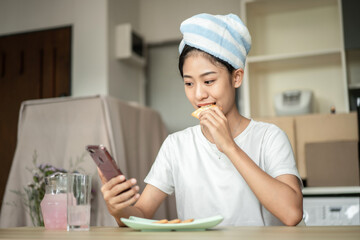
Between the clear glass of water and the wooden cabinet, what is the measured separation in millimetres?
2326

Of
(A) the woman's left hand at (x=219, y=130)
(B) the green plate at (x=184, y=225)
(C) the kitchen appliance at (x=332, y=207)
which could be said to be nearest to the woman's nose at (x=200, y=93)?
(A) the woman's left hand at (x=219, y=130)

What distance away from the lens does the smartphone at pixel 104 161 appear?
0.87 meters

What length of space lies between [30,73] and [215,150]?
3.12m

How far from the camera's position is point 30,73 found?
13.0ft

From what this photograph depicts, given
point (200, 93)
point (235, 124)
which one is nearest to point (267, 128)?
point (235, 124)

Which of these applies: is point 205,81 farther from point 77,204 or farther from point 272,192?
point 77,204

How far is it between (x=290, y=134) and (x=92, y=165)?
1.44 m

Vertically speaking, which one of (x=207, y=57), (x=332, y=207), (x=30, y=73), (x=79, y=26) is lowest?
(x=332, y=207)

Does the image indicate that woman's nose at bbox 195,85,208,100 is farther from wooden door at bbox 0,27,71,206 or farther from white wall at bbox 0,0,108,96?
wooden door at bbox 0,27,71,206

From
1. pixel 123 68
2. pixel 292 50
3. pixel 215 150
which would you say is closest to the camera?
pixel 215 150

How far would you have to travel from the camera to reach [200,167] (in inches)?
49.4

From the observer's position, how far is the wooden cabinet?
129 inches

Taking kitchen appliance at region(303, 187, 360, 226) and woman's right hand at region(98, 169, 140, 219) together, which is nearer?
woman's right hand at region(98, 169, 140, 219)

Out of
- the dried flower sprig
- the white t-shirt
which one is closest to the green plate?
the white t-shirt
